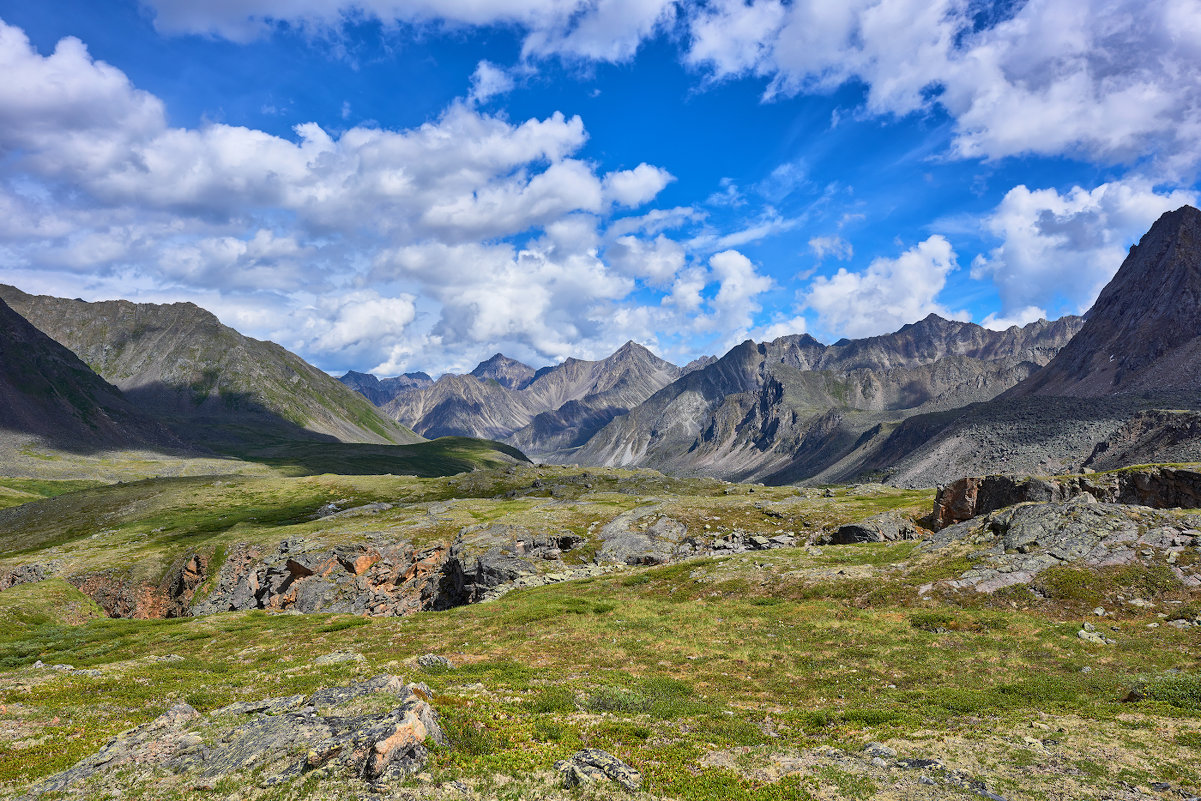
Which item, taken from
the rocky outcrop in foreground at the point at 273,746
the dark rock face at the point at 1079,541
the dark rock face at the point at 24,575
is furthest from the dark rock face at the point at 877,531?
the dark rock face at the point at 24,575

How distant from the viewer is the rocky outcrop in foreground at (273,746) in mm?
16250

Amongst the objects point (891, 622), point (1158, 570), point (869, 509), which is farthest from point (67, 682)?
point (869, 509)

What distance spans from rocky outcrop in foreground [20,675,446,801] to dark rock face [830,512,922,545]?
7056 cm

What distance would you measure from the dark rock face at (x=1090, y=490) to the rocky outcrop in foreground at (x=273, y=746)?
69382 millimetres

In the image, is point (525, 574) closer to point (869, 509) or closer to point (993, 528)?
point (993, 528)

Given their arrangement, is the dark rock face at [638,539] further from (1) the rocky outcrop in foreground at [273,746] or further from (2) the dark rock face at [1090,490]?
(1) the rocky outcrop in foreground at [273,746]

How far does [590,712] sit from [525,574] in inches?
2008

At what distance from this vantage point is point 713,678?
32.4 m

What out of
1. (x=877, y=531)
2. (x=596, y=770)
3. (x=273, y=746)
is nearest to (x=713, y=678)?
(x=596, y=770)

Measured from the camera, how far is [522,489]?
550ft

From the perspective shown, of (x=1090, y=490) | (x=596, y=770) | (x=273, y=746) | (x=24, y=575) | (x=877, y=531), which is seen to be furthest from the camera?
(x=24, y=575)

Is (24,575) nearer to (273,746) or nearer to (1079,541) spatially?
(273,746)

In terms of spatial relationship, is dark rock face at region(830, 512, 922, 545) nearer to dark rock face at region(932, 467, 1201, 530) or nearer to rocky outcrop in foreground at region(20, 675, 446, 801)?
dark rock face at region(932, 467, 1201, 530)

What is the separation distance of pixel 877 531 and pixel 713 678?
5421cm
